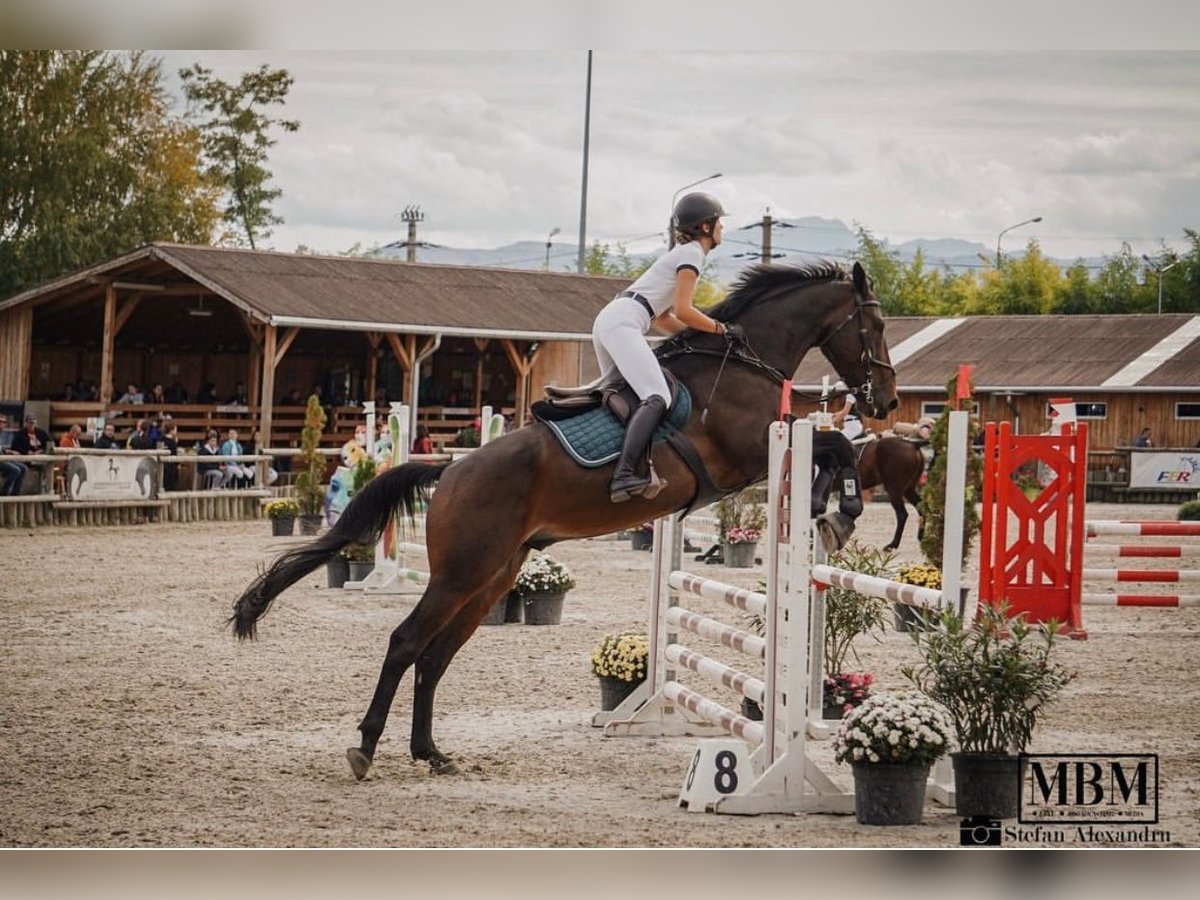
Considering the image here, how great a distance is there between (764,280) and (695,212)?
51 centimetres

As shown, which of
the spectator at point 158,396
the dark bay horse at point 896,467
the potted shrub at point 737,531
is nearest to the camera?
the potted shrub at point 737,531

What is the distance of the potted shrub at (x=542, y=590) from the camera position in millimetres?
8336

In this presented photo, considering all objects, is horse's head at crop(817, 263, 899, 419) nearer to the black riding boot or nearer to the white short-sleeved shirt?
the white short-sleeved shirt

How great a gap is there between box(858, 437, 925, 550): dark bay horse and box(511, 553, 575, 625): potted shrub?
551 cm

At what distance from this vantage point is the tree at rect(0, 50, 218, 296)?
20.2 metres

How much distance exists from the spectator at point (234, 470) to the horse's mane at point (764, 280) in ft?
40.4

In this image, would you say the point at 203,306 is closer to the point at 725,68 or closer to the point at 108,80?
the point at 108,80

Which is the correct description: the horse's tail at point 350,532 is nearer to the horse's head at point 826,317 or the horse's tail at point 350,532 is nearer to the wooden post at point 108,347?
the horse's head at point 826,317

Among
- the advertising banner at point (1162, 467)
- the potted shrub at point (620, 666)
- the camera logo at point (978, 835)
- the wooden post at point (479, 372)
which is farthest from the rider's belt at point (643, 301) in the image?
the advertising banner at point (1162, 467)

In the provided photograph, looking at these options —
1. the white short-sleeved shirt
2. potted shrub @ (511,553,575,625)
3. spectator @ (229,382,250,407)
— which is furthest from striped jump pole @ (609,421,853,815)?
spectator @ (229,382,250,407)

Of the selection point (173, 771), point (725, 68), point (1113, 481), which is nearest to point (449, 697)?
point (173, 771)

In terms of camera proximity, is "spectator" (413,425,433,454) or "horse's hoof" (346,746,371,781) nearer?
"horse's hoof" (346,746,371,781)

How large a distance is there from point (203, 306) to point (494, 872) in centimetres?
1742

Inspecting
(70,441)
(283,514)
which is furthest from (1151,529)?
(70,441)
